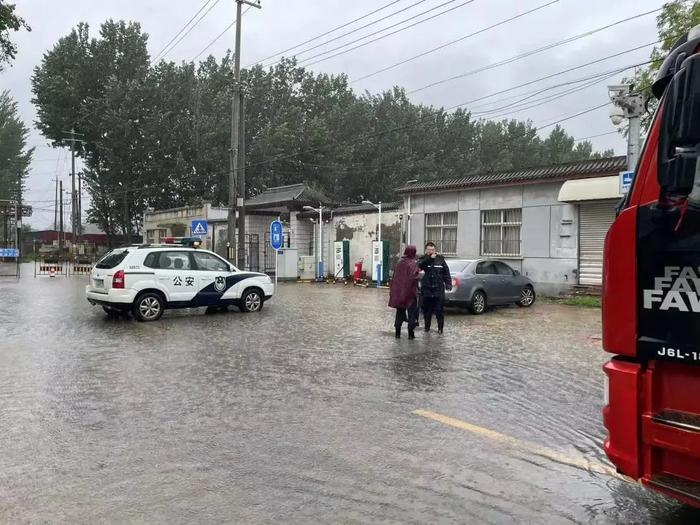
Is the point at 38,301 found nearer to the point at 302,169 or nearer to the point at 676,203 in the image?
the point at 676,203

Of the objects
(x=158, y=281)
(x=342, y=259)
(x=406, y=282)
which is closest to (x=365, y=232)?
(x=342, y=259)

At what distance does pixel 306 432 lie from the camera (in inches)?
208

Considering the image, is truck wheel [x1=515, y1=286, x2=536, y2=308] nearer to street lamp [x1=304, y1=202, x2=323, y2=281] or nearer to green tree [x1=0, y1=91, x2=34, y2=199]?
street lamp [x1=304, y1=202, x2=323, y2=281]

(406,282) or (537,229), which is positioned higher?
(537,229)

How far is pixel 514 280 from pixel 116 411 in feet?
41.2

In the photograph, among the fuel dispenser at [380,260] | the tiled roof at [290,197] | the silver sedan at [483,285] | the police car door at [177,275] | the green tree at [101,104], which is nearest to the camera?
the police car door at [177,275]

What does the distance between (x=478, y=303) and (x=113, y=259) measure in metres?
8.72

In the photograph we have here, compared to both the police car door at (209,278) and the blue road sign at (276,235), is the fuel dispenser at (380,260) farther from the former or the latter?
the police car door at (209,278)

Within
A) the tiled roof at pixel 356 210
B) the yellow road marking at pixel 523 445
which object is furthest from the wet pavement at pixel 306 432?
the tiled roof at pixel 356 210

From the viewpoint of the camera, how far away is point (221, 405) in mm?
6160

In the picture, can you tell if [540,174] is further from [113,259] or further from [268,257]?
[268,257]

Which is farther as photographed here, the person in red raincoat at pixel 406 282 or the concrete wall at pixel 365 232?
the concrete wall at pixel 365 232

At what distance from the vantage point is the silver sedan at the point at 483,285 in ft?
48.3

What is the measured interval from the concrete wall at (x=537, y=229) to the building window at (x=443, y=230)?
0.37 metres
